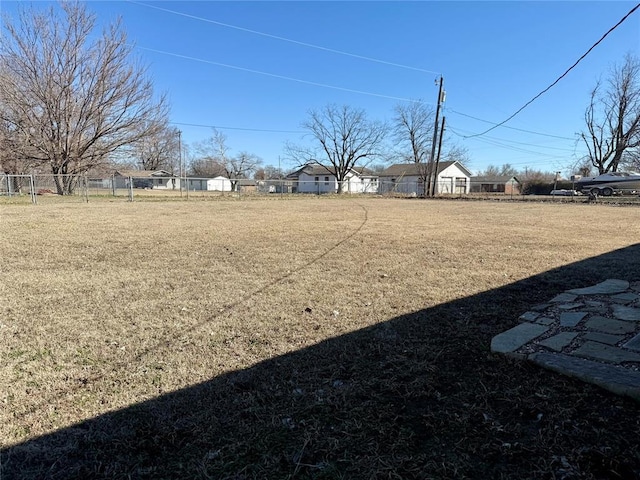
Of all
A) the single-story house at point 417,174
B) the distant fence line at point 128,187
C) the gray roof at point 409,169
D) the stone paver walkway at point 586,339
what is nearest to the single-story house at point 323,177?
the distant fence line at point 128,187

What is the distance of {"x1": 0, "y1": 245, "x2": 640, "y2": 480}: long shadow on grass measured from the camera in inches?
56.9

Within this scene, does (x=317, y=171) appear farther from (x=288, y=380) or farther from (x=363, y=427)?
(x=363, y=427)

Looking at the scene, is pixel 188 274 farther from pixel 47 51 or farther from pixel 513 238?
pixel 47 51

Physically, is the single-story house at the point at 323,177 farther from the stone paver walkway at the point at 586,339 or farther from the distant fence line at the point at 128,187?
the stone paver walkway at the point at 586,339

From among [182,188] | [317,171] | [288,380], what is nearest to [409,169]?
[317,171]

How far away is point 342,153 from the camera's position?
48000 mm

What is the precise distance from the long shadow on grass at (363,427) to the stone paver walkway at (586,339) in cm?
11

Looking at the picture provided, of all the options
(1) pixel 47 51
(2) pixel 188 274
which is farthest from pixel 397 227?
(1) pixel 47 51

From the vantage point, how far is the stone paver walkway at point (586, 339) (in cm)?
202

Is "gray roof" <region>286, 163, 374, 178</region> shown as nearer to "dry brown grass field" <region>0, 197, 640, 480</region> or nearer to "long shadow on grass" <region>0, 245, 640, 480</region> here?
"dry brown grass field" <region>0, 197, 640, 480</region>

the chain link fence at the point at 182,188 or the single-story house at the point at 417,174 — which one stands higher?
the single-story house at the point at 417,174

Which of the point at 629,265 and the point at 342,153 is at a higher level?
the point at 342,153

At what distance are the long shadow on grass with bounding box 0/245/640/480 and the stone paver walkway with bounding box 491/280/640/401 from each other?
4.1 inches

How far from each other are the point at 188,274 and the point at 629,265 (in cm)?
573
